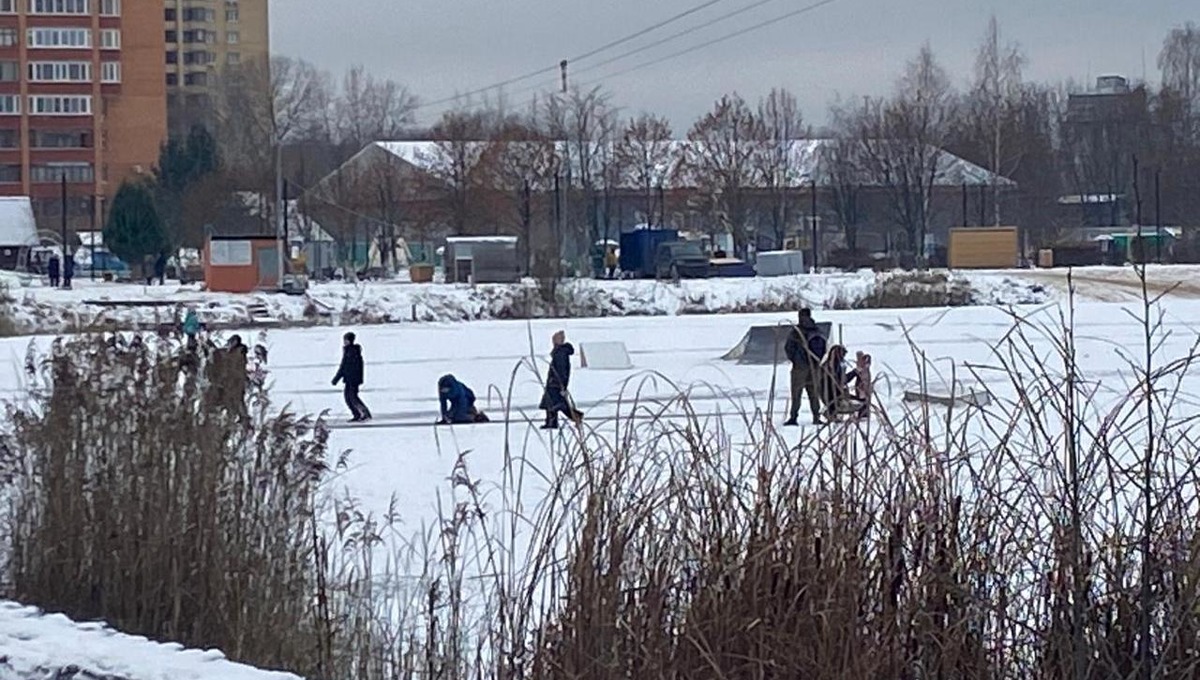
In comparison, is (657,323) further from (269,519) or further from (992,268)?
(269,519)

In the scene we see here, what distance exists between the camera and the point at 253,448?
9859 millimetres

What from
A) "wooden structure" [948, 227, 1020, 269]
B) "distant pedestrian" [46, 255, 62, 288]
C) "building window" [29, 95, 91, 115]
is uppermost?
"building window" [29, 95, 91, 115]

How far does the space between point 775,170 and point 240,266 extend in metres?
37.6

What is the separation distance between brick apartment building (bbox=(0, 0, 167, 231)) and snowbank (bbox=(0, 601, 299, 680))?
116 metres

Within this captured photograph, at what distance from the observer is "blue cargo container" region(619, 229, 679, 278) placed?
2783 inches

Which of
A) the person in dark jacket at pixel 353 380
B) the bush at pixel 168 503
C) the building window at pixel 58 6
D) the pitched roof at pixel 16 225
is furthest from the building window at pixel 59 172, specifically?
the bush at pixel 168 503

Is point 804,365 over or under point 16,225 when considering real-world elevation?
under

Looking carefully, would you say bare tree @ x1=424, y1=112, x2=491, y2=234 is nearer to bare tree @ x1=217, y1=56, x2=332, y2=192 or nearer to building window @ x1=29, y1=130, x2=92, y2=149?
bare tree @ x1=217, y1=56, x2=332, y2=192

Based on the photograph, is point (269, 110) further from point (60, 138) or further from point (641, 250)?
point (641, 250)

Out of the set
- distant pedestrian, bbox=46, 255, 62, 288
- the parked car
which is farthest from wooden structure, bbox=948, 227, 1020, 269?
distant pedestrian, bbox=46, 255, 62, 288

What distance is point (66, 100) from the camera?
120750 millimetres

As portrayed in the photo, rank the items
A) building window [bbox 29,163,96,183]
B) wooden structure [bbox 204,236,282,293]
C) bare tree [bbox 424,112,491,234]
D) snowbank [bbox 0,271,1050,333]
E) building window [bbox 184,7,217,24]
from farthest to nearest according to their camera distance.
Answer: building window [bbox 184,7,217,24]
building window [bbox 29,163,96,183]
bare tree [bbox 424,112,491,234]
wooden structure [bbox 204,236,282,293]
snowbank [bbox 0,271,1050,333]

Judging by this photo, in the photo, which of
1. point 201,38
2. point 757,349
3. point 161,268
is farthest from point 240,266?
point 201,38

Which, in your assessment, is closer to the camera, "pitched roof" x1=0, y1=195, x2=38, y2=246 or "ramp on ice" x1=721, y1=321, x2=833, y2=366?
"ramp on ice" x1=721, y1=321, x2=833, y2=366
